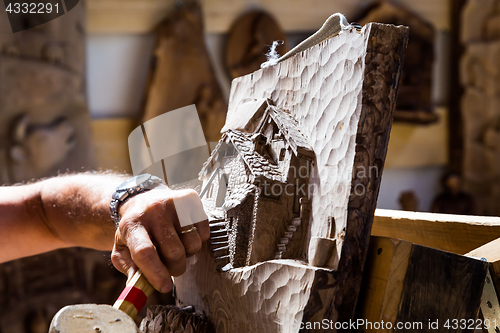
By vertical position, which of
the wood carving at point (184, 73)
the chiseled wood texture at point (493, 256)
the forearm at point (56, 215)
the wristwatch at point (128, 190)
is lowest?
the forearm at point (56, 215)

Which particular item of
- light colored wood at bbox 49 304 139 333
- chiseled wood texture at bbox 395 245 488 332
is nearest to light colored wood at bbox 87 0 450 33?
light colored wood at bbox 49 304 139 333

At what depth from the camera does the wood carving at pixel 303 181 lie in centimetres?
45

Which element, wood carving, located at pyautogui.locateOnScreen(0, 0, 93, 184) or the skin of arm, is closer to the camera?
the skin of arm

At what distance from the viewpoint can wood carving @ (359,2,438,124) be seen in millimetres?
2102

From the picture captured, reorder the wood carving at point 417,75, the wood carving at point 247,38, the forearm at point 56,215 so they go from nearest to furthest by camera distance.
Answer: the forearm at point 56,215
the wood carving at point 247,38
the wood carving at point 417,75

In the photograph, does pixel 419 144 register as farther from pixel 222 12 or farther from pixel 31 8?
pixel 31 8

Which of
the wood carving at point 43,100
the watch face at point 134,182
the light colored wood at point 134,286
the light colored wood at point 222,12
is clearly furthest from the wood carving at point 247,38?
the light colored wood at point 134,286

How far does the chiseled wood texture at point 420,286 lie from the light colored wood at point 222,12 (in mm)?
1638

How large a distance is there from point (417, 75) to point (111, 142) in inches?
66.6

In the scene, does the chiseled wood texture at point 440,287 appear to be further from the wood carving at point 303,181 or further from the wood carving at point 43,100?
the wood carving at point 43,100

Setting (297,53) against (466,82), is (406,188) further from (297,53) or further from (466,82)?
Result: (297,53)

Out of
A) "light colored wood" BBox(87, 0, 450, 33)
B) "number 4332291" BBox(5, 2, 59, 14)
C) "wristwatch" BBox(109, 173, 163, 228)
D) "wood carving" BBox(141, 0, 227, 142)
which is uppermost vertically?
"light colored wood" BBox(87, 0, 450, 33)

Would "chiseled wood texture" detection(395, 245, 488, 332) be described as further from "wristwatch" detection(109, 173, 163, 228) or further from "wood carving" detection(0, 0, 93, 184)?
"wood carving" detection(0, 0, 93, 184)

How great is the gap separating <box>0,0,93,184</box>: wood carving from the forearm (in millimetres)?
632
